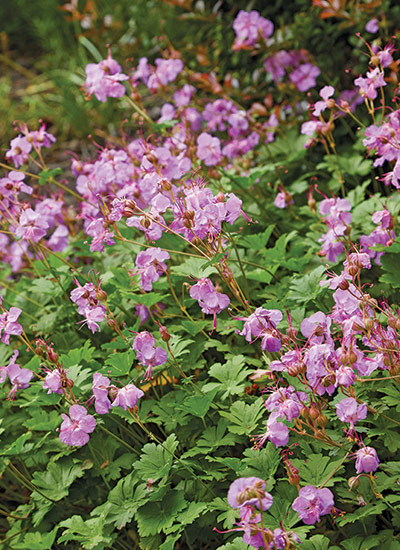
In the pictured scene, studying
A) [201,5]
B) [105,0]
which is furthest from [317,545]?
[105,0]

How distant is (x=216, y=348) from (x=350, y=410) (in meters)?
0.72

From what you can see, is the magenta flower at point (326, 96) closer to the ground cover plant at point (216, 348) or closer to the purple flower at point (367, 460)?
the ground cover plant at point (216, 348)

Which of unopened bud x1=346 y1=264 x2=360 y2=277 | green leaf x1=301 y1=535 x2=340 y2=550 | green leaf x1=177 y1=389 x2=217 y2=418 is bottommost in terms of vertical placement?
green leaf x1=301 y1=535 x2=340 y2=550

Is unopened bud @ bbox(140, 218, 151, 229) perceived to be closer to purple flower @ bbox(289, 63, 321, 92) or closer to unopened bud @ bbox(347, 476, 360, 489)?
unopened bud @ bbox(347, 476, 360, 489)

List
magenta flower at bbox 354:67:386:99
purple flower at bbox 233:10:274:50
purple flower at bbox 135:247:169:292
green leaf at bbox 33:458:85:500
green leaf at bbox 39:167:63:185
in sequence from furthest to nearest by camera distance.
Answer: purple flower at bbox 233:10:274:50 < green leaf at bbox 39:167:63:185 < magenta flower at bbox 354:67:386:99 < green leaf at bbox 33:458:85:500 < purple flower at bbox 135:247:169:292

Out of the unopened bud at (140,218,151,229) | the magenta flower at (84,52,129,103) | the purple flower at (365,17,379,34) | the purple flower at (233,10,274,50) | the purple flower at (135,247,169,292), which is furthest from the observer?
the purple flower at (233,10,274,50)

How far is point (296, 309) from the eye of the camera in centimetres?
183

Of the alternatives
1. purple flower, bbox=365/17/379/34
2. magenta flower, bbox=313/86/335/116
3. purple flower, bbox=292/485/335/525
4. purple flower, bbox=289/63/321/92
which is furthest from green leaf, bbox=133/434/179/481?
purple flower, bbox=365/17/379/34

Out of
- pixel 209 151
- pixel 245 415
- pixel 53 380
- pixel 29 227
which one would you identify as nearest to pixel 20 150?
pixel 29 227

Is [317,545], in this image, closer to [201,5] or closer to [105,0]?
[201,5]

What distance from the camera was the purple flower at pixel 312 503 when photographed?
4.43 feet

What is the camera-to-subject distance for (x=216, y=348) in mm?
2066

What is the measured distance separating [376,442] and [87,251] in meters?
1.20

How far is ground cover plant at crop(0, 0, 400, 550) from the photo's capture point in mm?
1485
